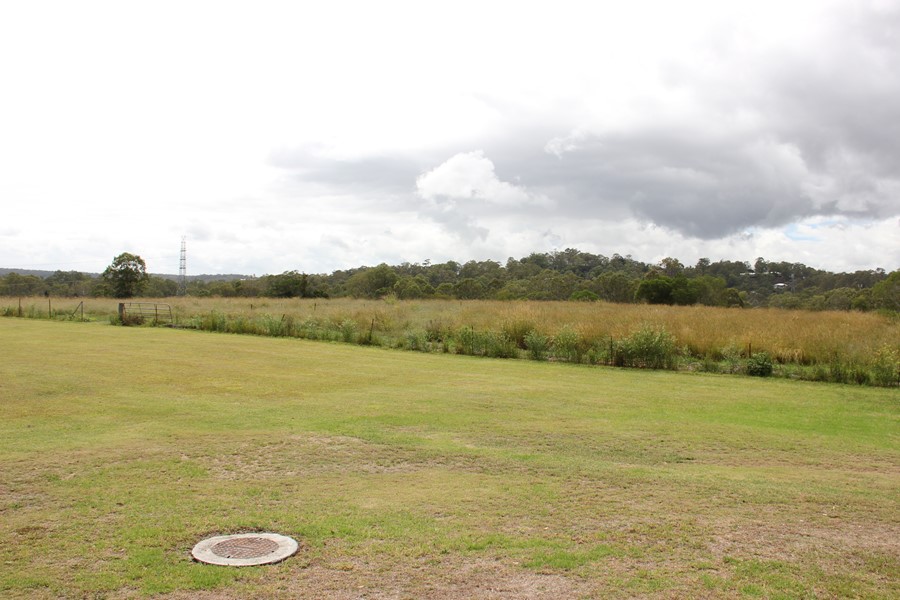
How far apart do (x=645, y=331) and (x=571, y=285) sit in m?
42.3

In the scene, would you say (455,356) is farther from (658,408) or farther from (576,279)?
(576,279)

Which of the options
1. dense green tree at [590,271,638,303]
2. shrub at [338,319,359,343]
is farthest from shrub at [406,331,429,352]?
dense green tree at [590,271,638,303]

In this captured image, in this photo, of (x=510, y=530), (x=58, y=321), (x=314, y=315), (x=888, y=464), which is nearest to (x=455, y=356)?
(x=314, y=315)

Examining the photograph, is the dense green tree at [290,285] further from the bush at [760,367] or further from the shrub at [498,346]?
the bush at [760,367]

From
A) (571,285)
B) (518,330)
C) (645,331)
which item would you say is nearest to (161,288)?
(571,285)

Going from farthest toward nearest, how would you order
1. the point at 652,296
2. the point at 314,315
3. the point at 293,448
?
the point at 652,296 → the point at 314,315 → the point at 293,448

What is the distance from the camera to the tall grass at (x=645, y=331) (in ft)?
59.9

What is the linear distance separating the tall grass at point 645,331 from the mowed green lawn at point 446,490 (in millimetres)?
5029

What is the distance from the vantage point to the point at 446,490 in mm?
6617

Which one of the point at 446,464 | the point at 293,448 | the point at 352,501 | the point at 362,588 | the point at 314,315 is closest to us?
the point at 362,588

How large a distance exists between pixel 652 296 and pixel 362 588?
44039 mm

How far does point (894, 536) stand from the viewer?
5410 mm

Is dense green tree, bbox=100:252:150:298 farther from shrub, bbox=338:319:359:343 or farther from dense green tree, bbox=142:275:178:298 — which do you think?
shrub, bbox=338:319:359:343

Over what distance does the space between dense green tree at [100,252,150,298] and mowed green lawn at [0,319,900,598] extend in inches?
2341
